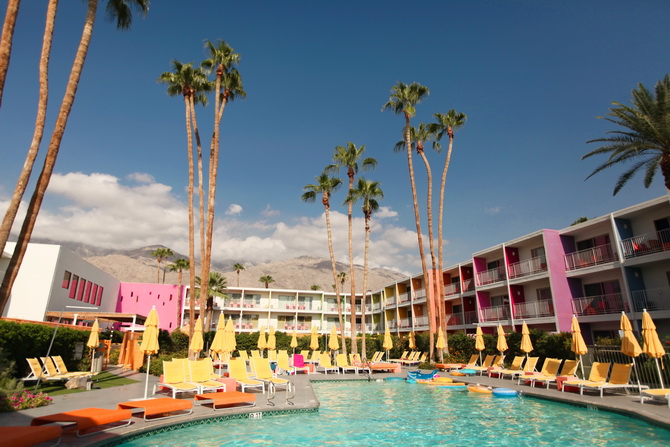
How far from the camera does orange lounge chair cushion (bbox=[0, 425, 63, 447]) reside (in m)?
5.25

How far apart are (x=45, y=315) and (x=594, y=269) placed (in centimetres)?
3004

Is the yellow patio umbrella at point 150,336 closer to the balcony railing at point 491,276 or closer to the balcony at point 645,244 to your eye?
the balcony at point 645,244

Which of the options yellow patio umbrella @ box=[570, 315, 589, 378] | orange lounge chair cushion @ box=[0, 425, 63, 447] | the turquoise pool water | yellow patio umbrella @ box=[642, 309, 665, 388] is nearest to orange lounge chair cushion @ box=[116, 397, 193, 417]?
the turquoise pool water

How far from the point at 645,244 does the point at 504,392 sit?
11358 millimetres

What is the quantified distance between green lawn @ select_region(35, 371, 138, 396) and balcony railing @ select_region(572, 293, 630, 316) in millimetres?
22673

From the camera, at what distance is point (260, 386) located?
1395 cm

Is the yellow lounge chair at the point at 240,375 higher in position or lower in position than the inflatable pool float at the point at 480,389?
higher

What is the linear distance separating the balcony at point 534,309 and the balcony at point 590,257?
251cm

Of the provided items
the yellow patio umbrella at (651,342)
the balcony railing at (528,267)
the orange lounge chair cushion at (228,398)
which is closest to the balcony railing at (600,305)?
the balcony railing at (528,267)

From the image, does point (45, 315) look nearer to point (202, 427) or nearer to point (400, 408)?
point (202, 427)

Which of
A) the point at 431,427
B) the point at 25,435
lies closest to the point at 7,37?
the point at 25,435

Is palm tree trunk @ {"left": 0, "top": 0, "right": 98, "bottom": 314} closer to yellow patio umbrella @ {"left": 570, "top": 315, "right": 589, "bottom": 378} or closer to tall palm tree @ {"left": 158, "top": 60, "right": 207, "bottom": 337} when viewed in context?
tall palm tree @ {"left": 158, "top": 60, "right": 207, "bottom": 337}

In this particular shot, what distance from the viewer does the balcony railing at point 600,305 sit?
19.5 metres

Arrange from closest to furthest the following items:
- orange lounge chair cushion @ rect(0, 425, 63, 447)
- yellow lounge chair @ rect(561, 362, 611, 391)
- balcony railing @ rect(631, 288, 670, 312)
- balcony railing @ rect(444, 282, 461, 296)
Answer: orange lounge chair cushion @ rect(0, 425, 63, 447)
yellow lounge chair @ rect(561, 362, 611, 391)
balcony railing @ rect(631, 288, 670, 312)
balcony railing @ rect(444, 282, 461, 296)
